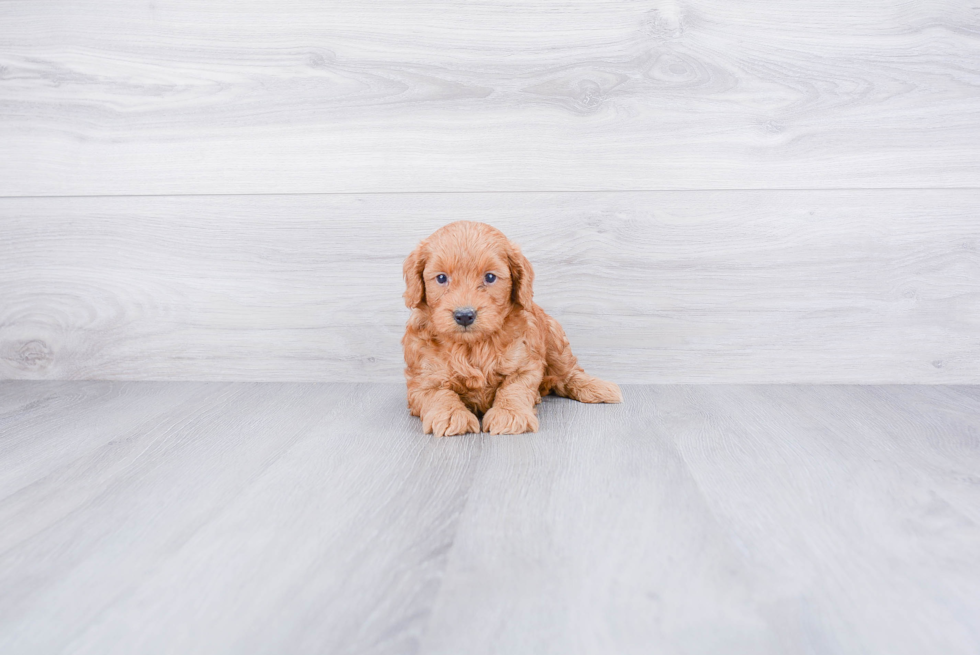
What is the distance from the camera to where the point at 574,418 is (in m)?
1.31

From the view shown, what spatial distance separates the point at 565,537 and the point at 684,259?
3.17ft

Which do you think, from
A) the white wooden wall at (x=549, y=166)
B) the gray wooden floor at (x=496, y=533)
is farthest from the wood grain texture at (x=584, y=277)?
the gray wooden floor at (x=496, y=533)

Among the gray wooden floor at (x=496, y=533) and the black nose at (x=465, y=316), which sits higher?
the black nose at (x=465, y=316)

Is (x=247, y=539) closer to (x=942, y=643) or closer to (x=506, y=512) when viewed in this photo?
(x=506, y=512)

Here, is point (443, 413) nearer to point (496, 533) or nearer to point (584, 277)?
point (496, 533)

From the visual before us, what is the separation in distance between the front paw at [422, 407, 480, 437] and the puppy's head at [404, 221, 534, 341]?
0.46 ft

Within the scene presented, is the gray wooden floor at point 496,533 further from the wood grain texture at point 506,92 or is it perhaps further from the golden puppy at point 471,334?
the wood grain texture at point 506,92

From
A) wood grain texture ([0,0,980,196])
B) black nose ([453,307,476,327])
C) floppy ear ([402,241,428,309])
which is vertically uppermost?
wood grain texture ([0,0,980,196])

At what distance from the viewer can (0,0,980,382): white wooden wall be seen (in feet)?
5.05

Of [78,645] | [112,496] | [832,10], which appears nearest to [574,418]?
[112,496]

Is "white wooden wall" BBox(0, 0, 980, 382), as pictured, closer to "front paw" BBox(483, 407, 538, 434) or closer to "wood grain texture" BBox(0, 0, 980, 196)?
"wood grain texture" BBox(0, 0, 980, 196)

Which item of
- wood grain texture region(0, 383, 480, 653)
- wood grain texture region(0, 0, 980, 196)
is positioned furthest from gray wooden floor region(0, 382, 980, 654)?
wood grain texture region(0, 0, 980, 196)

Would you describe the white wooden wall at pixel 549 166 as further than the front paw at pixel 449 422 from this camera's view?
Answer: Yes

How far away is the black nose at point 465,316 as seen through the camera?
46.4 inches
